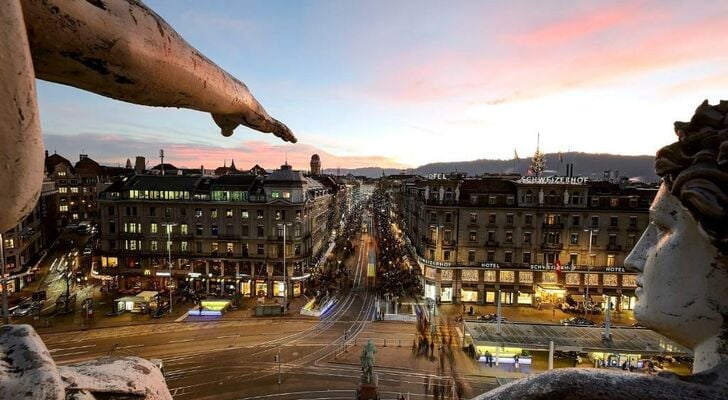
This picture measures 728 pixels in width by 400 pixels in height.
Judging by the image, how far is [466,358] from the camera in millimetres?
35375

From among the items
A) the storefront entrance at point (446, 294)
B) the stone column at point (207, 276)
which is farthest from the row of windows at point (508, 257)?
the stone column at point (207, 276)

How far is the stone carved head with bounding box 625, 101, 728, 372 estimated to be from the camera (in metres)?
2.26

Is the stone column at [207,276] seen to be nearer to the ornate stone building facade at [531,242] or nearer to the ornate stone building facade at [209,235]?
the ornate stone building facade at [209,235]

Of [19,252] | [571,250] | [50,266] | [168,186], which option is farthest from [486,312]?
[50,266]

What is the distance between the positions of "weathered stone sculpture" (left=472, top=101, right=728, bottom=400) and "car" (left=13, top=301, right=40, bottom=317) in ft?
191

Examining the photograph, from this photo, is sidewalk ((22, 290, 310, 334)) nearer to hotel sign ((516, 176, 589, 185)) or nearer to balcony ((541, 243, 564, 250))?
balcony ((541, 243, 564, 250))

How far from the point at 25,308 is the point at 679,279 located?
199 ft

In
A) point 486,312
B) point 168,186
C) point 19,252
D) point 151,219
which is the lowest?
point 486,312

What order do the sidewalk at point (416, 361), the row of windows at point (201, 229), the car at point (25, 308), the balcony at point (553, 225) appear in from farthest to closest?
the row of windows at point (201, 229) → the balcony at point (553, 225) → the car at point (25, 308) → the sidewalk at point (416, 361)

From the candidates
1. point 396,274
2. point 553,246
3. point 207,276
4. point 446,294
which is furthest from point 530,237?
point 207,276

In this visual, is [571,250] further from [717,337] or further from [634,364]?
[717,337]

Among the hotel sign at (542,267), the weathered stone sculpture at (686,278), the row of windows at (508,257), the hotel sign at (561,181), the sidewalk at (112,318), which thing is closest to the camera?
the weathered stone sculpture at (686,278)

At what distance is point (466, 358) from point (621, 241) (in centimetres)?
3114

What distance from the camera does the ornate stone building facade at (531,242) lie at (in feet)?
173
